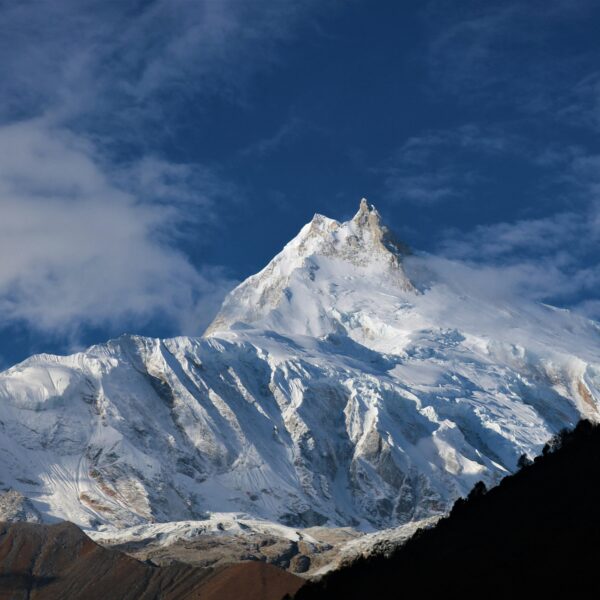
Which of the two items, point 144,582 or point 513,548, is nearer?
point 513,548

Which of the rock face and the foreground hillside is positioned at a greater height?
the rock face

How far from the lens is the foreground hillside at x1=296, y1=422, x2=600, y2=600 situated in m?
106

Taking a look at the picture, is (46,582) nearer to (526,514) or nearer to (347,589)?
(347,589)

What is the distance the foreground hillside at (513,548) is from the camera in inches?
4183

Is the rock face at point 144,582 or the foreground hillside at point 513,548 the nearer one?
the foreground hillside at point 513,548

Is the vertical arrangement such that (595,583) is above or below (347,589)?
below

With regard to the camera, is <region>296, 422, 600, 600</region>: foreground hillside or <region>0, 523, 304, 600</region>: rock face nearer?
<region>296, 422, 600, 600</region>: foreground hillside

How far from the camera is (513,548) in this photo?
12038 centimetres

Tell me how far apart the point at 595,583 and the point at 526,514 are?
39.4 metres

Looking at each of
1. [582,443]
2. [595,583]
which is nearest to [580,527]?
[595,583]

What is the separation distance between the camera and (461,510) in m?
168

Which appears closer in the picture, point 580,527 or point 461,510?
point 580,527

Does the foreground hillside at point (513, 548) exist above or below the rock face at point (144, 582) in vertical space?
below

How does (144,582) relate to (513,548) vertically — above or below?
above
